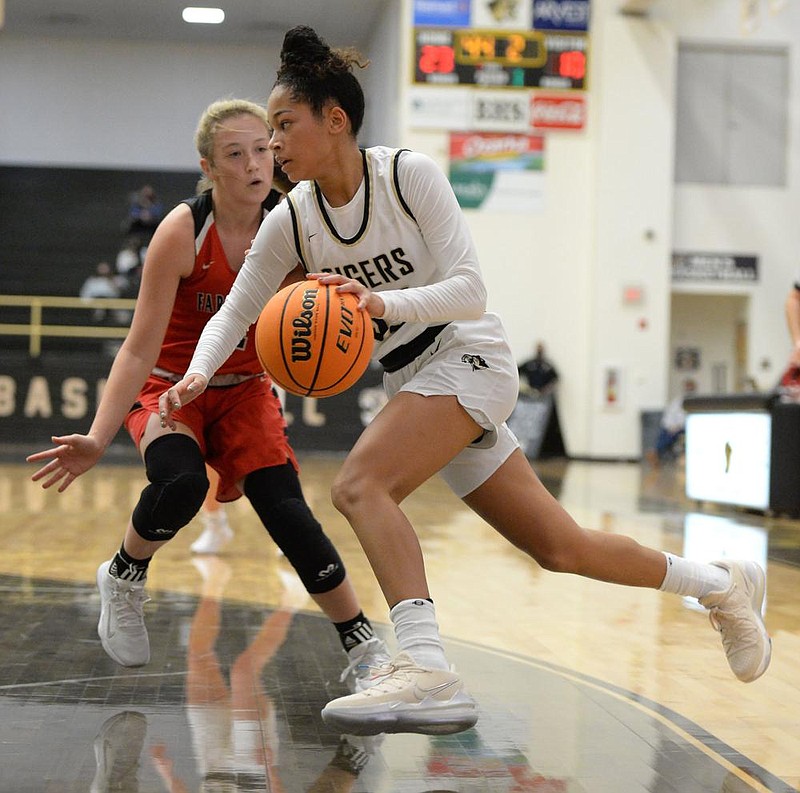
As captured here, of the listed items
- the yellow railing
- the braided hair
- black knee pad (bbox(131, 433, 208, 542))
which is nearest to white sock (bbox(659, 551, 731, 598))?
black knee pad (bbox(131, 433, 208, 542))

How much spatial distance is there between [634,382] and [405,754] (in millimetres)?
15822

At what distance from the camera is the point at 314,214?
293cm

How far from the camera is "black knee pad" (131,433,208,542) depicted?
326 centimetres

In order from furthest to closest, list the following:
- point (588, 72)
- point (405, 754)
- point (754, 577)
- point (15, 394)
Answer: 1. point (588, 72)
2. point (15, 394)
3. point (754, 577)
4. point (405, 754)

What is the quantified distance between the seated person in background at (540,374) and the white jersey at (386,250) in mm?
14870

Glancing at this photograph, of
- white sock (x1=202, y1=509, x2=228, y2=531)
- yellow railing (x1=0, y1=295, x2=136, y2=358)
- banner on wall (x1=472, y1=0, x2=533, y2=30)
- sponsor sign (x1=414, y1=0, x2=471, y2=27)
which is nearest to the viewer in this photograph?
white sock (x1=202, y1=509, x2=228, y2=531)

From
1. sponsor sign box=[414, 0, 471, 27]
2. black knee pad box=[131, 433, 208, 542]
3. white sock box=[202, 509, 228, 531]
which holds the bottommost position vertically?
white sock box=[202, 509, 228, 531]

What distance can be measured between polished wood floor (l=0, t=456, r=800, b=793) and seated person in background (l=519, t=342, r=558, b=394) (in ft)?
36.1

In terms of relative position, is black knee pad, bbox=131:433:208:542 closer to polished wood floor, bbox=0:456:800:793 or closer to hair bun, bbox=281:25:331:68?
polished wood floor, bbox=0:456:800:793

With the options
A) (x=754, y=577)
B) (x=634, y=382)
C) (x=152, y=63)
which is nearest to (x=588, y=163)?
(x=634, y=382)

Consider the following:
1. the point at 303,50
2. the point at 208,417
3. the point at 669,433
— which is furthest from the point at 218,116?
the point at 669,433

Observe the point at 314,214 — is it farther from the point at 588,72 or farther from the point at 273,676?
the point at 588,72

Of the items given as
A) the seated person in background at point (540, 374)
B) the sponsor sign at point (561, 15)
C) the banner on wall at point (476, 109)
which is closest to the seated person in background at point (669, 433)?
the seated person in background at point (540, 374)

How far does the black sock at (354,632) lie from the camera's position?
11.2 ft
